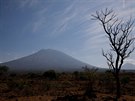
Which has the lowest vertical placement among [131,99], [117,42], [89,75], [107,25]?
[131,99]

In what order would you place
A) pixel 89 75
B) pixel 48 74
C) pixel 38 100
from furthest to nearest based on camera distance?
pixel 48 74 < pixel 89 75 < pixel 38 100

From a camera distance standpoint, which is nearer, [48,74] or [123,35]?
[123,35]

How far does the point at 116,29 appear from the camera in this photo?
62.3 feet

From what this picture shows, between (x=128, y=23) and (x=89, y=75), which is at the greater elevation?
(x=128, y=23)

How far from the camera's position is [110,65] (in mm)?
19578

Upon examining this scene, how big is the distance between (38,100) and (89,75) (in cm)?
896

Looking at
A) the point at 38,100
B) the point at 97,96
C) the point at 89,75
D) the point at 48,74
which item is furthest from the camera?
the point at 48,74

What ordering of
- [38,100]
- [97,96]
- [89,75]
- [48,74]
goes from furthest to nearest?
[48,74]
[89,75]
[97,96]
[38,100]

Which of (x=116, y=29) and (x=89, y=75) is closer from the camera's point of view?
(x=116, y=29)

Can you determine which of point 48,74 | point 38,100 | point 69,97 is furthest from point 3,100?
point 48,74

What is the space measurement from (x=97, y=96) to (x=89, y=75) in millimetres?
6280

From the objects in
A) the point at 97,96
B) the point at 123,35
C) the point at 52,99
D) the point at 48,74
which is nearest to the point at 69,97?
the point at 52,99

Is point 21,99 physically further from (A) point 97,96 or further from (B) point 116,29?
(B) point 116,29

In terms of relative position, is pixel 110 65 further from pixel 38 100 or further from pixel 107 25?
pixel 38 100
